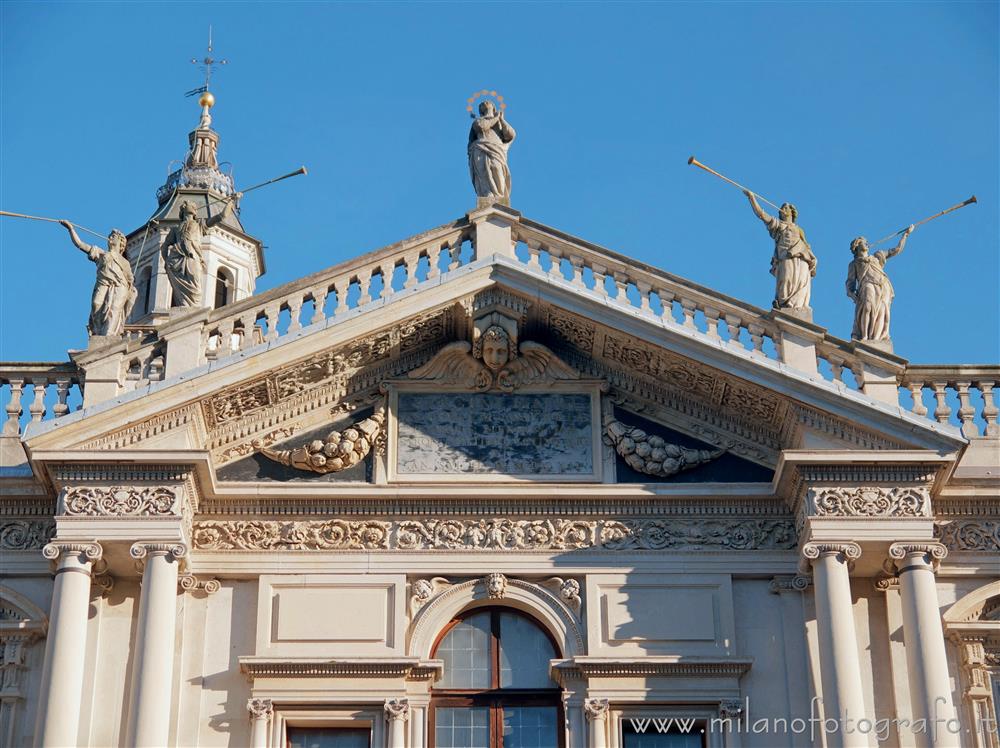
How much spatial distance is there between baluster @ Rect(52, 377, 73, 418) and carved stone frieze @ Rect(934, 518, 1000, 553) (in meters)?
8.90

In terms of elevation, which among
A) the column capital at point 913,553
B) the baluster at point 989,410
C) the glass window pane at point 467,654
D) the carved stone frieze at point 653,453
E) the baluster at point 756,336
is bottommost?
the glass window pane at point 467,654

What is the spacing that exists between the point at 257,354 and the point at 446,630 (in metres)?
3.37

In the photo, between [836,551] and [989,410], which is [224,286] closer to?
[989,410]

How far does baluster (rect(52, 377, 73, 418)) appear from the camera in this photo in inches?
819

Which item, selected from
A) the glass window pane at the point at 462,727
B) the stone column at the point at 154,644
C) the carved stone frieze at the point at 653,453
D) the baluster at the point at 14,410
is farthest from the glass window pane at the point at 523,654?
the baluster at the point at 14,410

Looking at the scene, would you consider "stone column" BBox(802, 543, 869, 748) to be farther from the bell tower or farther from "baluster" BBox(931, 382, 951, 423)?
the bell tower

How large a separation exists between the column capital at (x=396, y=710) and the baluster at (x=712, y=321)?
16.2 ft

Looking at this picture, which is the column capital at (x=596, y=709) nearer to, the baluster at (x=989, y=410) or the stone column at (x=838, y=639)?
the stone column at (x=838, y=639)

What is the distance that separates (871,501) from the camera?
20.0 m

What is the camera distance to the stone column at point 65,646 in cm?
1862

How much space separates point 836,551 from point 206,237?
15014 millimetres

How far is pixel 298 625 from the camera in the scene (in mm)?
20141

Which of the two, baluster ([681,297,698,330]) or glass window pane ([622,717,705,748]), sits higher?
baluster ([681,297,698,330])

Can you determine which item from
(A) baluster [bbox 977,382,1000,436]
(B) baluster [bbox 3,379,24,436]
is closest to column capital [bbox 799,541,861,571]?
(A) baluster [bbox 977,382,1000,436]
